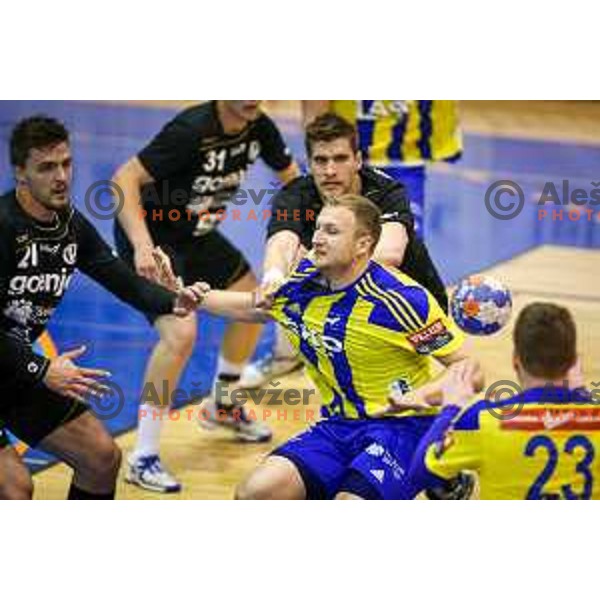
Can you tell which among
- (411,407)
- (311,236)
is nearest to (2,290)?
A: (311,236)

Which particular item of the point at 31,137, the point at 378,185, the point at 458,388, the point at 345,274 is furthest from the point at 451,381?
the point at 31,137

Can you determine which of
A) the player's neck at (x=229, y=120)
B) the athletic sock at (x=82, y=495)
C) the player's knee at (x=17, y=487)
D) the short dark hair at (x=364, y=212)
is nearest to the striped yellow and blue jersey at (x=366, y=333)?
the short dark hair at (x=364, y=212)

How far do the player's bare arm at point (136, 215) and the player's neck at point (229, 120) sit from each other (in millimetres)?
377

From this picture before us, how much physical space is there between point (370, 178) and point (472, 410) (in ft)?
3.42

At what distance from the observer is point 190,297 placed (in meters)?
6.82

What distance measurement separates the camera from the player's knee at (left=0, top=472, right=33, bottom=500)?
6789mm

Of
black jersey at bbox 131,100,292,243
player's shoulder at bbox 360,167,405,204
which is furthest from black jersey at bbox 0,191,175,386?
player's shoulder at bbox 360,167,405,204

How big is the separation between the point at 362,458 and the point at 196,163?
144 centimetres

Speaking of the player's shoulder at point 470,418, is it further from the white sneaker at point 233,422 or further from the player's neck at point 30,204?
the player's neck at point 30,204

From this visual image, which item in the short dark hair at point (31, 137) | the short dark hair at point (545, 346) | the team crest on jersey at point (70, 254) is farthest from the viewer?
the team crest on jersey at point (70, 254)

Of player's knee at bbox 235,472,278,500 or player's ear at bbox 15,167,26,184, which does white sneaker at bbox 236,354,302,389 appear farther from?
player's ear at bbox 15,167,26,184

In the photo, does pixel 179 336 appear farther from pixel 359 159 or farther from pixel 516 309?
pixel 516 309

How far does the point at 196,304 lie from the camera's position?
686 centimetres

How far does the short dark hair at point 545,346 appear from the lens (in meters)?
6.21
